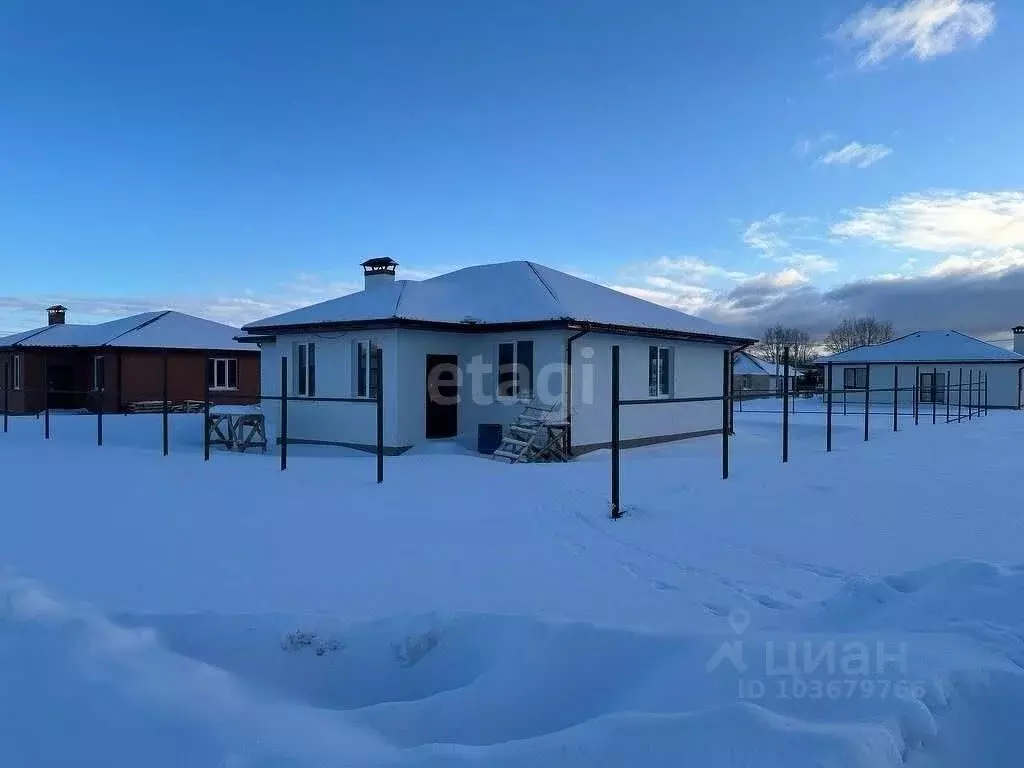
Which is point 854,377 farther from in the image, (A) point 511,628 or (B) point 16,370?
(B) point 16,370

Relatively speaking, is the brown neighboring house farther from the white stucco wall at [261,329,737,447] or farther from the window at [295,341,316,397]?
the white stucco wall at [261,329,737,447]

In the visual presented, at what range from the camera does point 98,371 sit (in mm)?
27406

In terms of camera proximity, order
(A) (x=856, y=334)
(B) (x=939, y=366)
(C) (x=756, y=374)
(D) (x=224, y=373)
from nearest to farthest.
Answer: (D) (x=224, y=373)
(B) (x=939, y=366)
(C) (x=756, y=374)
(A) (x=856, y=334)

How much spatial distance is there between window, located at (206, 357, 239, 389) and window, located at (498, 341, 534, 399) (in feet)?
54.1

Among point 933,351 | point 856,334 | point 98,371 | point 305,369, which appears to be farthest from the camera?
point 856,334

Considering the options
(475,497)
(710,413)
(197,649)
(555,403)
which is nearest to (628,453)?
(555,403)

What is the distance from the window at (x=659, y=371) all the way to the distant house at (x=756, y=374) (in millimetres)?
30488

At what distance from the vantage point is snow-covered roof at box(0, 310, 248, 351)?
27.2 metres

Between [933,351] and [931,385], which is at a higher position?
[933,351]

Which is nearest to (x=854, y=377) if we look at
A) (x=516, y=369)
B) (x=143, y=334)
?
(x=516, y=369)

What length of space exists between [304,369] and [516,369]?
473 cm

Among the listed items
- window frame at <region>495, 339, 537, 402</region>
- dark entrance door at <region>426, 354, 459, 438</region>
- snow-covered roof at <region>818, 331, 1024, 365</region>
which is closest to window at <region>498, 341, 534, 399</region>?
window frame at <region>495, 339, 537, 402</region>

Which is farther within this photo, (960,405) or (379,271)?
(960,405)

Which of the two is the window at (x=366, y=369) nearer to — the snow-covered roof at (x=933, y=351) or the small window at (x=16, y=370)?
the small window at (x=16, y=370)
